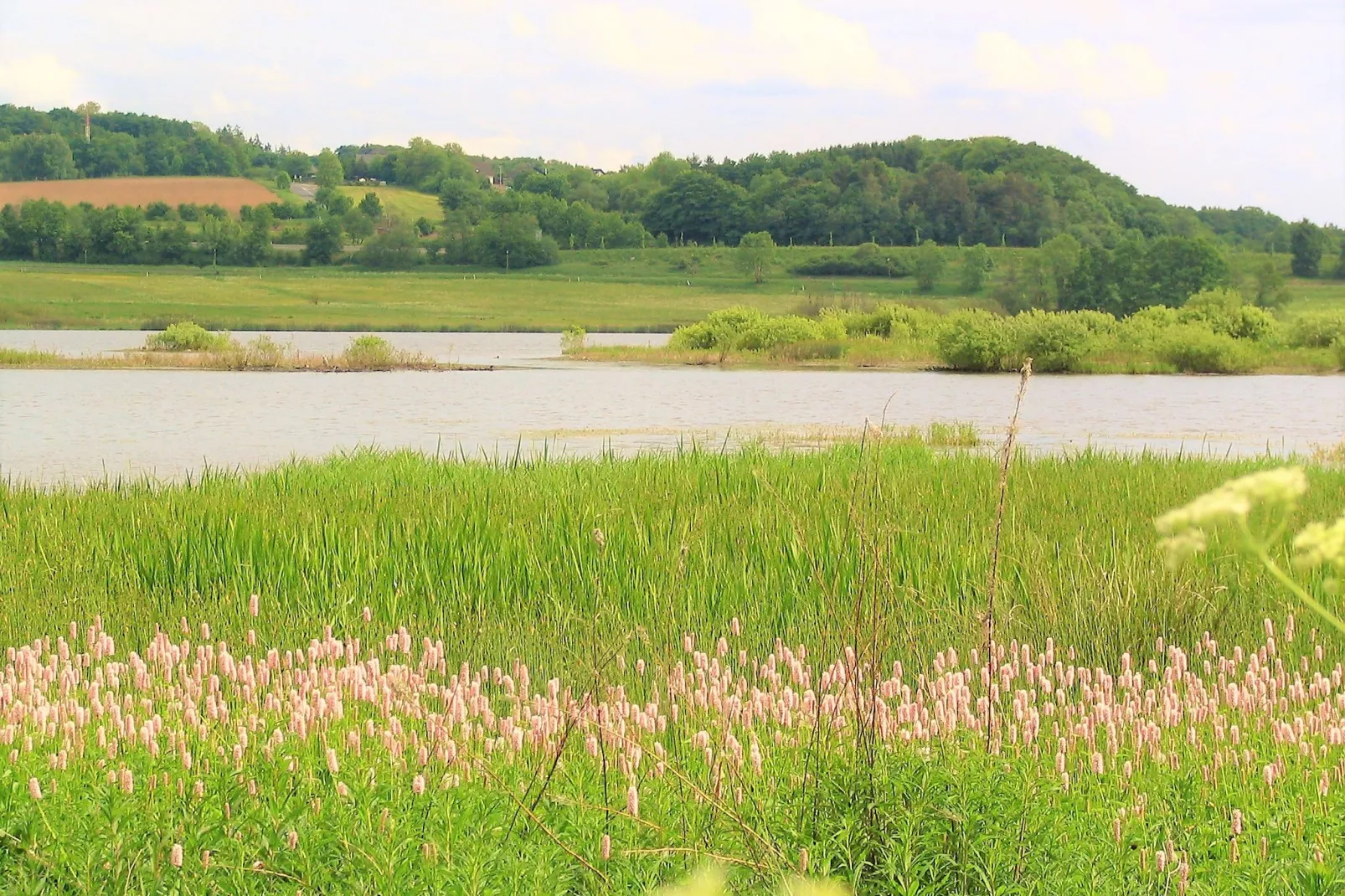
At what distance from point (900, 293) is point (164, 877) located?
347ft

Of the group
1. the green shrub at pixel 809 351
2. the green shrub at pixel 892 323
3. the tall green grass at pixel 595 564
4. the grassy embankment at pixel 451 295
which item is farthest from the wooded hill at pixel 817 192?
the tall green grass at pixel 595 564

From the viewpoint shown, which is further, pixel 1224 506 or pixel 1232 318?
pixel 1232 318

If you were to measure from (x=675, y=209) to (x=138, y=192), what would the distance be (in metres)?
59.4

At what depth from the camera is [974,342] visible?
47.9m

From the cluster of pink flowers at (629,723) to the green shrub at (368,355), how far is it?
40850 millimetres

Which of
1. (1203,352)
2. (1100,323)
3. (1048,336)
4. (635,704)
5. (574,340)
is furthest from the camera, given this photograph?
(574,340)

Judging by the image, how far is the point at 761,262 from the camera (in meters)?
119

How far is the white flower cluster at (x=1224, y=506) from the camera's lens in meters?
1.51

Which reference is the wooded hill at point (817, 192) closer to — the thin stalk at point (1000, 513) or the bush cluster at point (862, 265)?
the bush cluster at point (862, 265)

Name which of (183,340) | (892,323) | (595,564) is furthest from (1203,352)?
(595,564)

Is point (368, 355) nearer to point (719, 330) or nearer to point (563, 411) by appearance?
point (719, 330)

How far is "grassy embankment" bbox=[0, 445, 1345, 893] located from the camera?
3.75 meters

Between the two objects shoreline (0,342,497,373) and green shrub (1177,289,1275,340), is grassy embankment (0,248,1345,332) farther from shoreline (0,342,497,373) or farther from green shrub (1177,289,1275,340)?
shoreline (0,342,497,373)

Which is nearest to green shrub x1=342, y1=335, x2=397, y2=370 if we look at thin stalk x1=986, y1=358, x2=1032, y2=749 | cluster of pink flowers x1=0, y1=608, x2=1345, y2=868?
cluster of pink flowers x1=0, y1=608, x2=1345, y2=868
